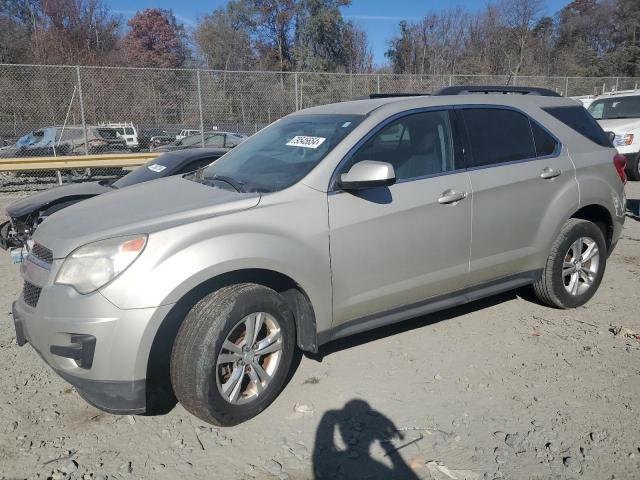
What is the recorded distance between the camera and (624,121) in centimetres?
1157

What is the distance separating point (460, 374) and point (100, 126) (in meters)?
12.5

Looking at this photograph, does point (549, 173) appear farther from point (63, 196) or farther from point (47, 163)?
point (47, 163)

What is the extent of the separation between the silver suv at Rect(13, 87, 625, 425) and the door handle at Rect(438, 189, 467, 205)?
2 cm

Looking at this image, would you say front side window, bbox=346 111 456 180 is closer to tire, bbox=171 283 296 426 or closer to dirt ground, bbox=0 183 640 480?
tire, bbox=171 283 296 426

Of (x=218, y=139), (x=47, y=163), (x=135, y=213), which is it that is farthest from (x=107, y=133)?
(x=135, y=213)

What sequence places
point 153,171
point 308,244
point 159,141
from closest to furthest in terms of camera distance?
point 308,244 → point 153,171 → point 159,141

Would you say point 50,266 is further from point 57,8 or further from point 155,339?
point 57,8

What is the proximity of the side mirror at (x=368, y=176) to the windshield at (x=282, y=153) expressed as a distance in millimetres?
267

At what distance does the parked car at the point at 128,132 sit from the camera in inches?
553

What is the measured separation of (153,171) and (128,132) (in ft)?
29.2

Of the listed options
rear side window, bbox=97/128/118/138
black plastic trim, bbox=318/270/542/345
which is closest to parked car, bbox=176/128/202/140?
rear side window, bbox=97/128/118/138

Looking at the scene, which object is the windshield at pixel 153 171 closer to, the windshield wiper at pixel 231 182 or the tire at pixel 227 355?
the windshield wiper at pixel 231 182

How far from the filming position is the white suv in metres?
11.3

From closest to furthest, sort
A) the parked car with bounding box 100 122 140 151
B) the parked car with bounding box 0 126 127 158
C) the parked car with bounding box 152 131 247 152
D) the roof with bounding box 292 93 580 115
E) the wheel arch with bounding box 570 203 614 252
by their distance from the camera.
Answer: the roof with bounding box 292 93 580 115
the wheel arch with bounding box 570 203 614 252
the parked car with bounding box 0 126 127 158
the parked car with bounding box 152 131 247 152
the parked car with bounding box 100 122 140 151
